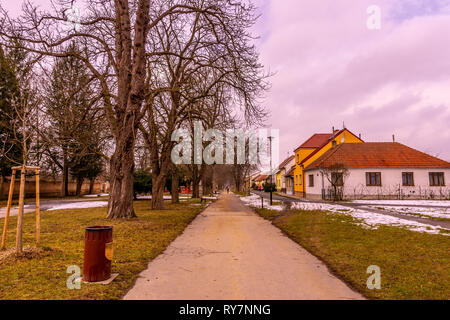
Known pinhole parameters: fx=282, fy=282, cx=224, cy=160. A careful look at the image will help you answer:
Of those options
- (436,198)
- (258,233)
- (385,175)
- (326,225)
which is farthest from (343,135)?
(258,233)

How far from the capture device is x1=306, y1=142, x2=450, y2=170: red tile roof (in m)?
28.6

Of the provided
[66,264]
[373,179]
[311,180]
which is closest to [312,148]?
[311,180]

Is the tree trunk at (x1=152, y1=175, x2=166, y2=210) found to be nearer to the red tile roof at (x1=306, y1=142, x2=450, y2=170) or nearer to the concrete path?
the concrete path

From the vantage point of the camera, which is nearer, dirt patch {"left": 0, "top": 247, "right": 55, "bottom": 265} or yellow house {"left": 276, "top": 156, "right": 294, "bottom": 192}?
dirt patch {"left": 0, "top": 247, "right": 55, "bottom": 265}

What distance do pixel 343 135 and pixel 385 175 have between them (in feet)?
33.7

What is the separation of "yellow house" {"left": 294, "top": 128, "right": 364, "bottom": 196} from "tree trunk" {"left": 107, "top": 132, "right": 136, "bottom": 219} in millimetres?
24378

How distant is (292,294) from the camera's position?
4.15 meters

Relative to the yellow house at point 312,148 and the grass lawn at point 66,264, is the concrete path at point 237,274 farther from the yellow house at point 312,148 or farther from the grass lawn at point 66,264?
the yellow house at point 312,148

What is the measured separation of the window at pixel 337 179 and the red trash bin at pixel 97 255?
23.0m

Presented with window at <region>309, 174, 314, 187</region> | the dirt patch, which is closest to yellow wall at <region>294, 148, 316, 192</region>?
window at <region>309, 174, 314, 187</region>

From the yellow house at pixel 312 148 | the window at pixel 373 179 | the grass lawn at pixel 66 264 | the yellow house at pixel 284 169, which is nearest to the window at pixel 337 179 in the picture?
the window at pixel 373 179

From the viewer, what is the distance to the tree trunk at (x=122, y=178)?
12.4 meters

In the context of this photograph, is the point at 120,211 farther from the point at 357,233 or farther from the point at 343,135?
the point at 343,135
